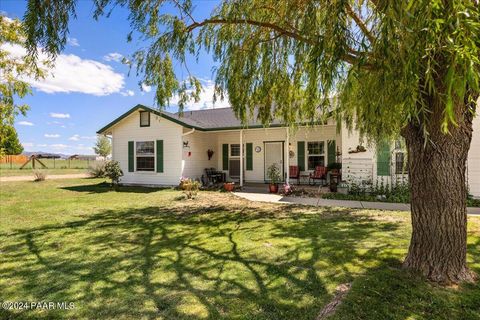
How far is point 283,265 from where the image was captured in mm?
3500

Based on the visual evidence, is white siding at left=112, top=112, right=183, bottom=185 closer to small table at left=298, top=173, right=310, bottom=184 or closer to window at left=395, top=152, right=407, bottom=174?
small table at left=298, top=173, right=310, bottom=184

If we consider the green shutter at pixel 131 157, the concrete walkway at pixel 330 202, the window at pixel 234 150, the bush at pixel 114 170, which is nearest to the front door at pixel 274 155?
the window at pixel 234 150

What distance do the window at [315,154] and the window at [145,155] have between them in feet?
23.8

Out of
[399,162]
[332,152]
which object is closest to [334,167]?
[332,152]

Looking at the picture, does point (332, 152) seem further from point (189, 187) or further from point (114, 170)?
point (114, 170)

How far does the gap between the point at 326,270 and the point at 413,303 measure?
39.0 inches

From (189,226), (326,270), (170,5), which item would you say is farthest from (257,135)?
(326,270)

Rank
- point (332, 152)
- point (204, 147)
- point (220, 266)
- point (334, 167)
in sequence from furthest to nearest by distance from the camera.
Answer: point (204, 147), point (332, 152), point (334, 167), point (220, 266)

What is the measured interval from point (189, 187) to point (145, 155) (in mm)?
3901

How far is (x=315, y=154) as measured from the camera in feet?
39.2

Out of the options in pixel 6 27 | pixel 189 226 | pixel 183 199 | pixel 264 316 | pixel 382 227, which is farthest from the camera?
pixel 183 199

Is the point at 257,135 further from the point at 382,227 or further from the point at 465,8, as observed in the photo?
the point at 465,8

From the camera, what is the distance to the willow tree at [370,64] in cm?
161

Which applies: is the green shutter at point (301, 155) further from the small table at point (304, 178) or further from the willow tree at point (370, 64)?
the willow tree at point (370, 64)
